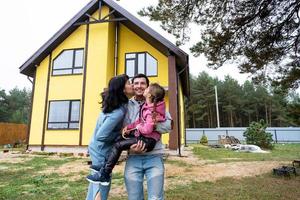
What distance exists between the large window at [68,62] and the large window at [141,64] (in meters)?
2.48

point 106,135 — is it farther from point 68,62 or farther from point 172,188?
point 68,62

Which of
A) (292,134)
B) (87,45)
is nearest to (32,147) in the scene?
(87,45)

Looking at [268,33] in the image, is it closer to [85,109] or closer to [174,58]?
[174,58]

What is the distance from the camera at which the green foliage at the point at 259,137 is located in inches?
708

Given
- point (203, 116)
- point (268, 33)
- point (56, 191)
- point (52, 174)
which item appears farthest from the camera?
point (203, 116)

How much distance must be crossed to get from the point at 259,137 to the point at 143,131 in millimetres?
17871

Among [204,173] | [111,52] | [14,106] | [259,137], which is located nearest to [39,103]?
[111,52]

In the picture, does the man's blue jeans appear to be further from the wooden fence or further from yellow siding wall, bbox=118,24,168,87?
the wooden fence

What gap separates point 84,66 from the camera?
13.2m

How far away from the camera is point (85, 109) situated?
12.8 m

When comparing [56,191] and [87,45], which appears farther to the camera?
[87,45]

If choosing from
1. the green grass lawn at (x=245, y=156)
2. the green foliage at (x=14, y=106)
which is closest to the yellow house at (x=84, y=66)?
the green grass lawn at (x=245, y=156)

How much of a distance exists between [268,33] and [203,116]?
39324 millimetres

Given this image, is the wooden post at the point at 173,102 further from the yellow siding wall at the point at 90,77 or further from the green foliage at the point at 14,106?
the green foliage at the point at 14,106
